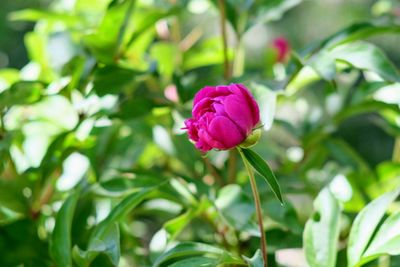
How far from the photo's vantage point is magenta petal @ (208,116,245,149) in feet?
1.51

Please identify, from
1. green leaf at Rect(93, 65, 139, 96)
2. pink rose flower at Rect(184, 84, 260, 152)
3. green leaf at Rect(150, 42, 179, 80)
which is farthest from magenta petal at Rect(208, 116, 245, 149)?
green leaf at Rect(150, 42, 179, 80)

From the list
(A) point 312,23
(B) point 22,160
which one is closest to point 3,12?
(A) point 312,23

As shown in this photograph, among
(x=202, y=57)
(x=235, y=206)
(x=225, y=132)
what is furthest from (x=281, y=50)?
(x=225, y=132)

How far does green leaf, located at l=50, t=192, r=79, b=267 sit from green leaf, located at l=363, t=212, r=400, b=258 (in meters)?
0.24

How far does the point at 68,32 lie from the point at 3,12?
167 cm

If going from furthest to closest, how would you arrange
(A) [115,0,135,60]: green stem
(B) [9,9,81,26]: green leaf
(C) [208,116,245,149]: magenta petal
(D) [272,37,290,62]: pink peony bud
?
(D) [272,37,290,62]: pink peony bud → (B) [9,9,81,26]: green leaf → (A) [115,0,135,60]: green stem → (C) [208,116,245,149]: magenta petal

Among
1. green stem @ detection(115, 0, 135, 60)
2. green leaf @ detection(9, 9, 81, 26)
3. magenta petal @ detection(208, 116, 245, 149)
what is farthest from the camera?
green leaf @ detection(9, 9, 81, 26)

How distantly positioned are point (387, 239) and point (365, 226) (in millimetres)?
22

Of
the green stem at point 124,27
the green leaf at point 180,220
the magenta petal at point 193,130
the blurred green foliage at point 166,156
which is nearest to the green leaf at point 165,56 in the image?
the blurred green foliage at point 166,156

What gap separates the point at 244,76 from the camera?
0.68 meters

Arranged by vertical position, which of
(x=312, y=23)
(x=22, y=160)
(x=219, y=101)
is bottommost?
(x=312, y=23)

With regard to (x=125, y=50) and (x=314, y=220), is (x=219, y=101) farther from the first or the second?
(x=125, y=50)

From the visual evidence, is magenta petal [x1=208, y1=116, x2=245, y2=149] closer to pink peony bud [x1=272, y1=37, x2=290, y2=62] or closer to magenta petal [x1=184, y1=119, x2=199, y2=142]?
magenta petal [x1=184, y1=119, x2=199, y2=142]

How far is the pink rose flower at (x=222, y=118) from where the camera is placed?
462mm
